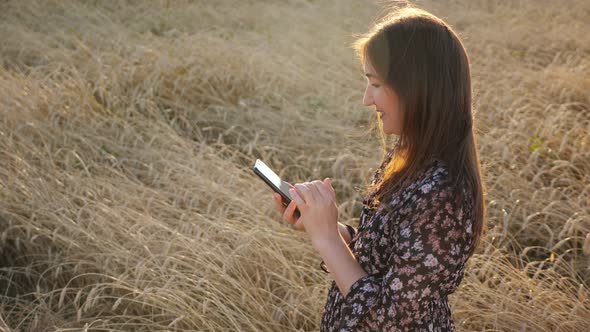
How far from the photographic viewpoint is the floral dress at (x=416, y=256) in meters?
1.19

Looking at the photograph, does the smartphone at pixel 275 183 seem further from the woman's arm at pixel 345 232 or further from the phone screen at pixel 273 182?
the woman's arm at pixel 345 232

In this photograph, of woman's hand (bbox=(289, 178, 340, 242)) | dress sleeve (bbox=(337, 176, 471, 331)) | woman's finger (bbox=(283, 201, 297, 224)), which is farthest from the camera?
woman's finger (bbox=(283, 201, 297, 224))

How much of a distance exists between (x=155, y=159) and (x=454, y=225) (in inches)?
104

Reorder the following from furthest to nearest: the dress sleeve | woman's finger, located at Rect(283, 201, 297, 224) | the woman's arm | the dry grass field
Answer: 1. the dry grass field
2. the woman's arm
3. woman's finger, located at Rect(283, 201, 297, 224)
4. the dress sleeve

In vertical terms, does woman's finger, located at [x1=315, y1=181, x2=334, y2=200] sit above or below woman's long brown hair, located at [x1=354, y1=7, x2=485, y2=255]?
below

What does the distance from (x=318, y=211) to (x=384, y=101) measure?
263mm

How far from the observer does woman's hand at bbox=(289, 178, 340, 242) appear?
131 centimetres

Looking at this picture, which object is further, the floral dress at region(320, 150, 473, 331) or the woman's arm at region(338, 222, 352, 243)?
the woman's arm at region(338, 222, 352, 243)

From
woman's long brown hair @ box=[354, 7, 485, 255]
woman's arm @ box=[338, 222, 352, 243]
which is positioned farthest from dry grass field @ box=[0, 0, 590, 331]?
woman's long brown hair @ box=[354, 7, 485, 255]

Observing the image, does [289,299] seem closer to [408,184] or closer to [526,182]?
[408,184]

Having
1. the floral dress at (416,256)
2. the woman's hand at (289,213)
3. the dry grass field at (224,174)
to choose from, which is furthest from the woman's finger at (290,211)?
the dry grass field at (224,174)

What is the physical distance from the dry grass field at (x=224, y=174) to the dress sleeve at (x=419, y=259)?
3.51ft

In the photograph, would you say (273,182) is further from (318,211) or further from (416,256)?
(416,256)

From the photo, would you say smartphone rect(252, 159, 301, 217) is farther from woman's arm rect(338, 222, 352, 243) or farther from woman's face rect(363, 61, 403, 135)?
woman's face rect(363, 61, 403, 135)
